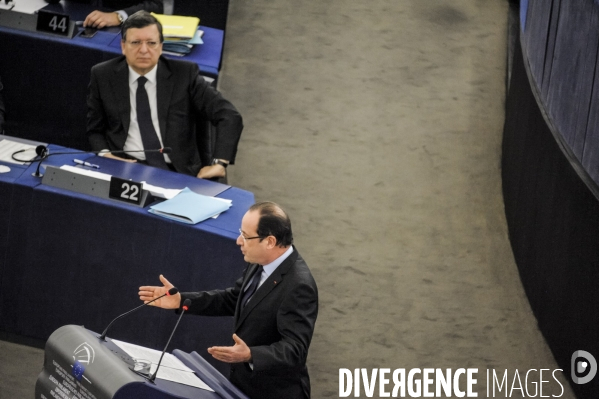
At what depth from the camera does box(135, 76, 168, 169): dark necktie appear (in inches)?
→ 203

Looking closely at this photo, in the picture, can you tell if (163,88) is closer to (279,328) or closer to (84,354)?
(279,328)

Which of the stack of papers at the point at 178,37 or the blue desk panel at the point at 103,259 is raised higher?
the stack of papers at the point at 178,37

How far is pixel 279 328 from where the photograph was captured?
3.46m

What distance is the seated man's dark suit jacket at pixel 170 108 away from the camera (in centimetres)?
512

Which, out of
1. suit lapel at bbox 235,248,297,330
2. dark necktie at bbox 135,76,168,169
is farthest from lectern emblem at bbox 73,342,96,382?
dark necktie at bbox 135,76,168,169

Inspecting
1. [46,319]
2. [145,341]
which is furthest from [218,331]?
[46,319]

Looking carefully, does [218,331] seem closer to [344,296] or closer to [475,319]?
[344,296]

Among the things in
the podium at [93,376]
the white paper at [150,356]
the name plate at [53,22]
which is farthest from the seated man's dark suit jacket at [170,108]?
the podium at [93,376]

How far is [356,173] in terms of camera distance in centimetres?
671

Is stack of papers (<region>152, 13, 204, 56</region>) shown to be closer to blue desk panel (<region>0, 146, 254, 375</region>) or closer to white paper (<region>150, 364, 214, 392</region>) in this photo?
blue desk panel (<region>0, 146, 254, 375</region>)

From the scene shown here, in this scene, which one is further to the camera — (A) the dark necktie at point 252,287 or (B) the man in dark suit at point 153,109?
(B) the man in dark suit at point 153,109

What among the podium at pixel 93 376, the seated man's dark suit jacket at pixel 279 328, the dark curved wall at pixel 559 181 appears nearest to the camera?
the podium at pixel 93 376

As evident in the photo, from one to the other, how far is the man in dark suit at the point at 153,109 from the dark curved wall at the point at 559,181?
171 cm

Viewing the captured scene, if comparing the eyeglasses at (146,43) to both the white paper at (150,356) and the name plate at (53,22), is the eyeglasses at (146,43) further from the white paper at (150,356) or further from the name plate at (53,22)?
the white paper at (150,356)
